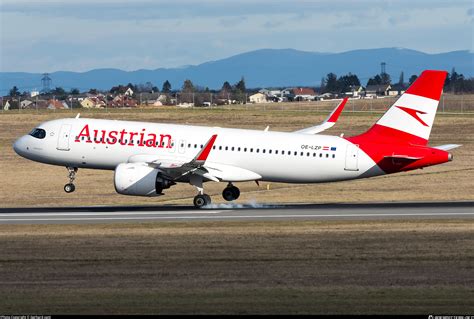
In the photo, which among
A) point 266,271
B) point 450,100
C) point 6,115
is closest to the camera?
point 266,271

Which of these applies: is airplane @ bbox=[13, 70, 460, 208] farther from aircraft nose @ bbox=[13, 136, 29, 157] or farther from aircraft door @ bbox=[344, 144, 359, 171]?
aircraft nose @ bbox=[13, 136, 29, 157]

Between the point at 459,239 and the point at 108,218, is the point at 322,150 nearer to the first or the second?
the point at 108,218

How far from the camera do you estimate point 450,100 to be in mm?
168625

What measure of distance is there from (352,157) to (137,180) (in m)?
10.2

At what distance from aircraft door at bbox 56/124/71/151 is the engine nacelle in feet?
15.8

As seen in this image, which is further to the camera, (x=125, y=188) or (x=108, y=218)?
(x=125, y=188)

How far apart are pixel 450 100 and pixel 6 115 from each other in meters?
69.7

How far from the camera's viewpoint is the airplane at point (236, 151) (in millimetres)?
51844

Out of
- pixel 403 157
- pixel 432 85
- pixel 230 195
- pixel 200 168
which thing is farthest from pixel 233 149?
pixel 432 85

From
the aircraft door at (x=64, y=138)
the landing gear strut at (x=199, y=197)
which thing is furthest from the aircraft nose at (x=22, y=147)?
the landing gear strut at (x=199, y=197)

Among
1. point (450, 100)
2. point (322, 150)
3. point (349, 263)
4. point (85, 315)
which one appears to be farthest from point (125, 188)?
point (450, 100)

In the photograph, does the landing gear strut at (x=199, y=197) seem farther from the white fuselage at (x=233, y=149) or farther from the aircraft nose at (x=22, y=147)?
the aircraft nose at (x=22, y=147)

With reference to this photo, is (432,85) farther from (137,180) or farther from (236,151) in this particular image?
(137,180)

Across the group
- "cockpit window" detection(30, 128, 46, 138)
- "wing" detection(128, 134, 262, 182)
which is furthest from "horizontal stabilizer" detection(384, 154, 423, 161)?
"cockpit window" detection(30, 128, 46, 138)
